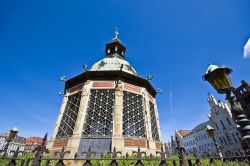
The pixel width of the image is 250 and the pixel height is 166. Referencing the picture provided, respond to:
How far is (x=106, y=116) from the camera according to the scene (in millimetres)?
10523

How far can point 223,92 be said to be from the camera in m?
4.60

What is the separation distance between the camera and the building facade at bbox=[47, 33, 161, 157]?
935cm

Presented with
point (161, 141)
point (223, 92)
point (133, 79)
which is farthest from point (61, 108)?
point (223, 92)

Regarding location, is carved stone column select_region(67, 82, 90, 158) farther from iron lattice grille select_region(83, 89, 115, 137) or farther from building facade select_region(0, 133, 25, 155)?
building facade select_region(0, 133, 25, 155)

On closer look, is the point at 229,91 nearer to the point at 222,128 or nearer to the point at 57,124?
the point at 57,124

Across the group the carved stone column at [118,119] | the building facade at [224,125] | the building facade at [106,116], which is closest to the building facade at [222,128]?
the building facade at [224,125]

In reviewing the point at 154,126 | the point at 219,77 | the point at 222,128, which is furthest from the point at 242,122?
the point at 222,128

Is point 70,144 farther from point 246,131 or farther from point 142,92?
point 246,131

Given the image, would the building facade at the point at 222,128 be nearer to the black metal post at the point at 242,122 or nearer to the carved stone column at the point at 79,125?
the carved stone column at the point at 79,125

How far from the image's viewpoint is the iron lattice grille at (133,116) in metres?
10.5

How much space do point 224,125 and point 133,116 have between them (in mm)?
→ 37982

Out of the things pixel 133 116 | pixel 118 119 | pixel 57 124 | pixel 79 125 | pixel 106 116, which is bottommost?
pixel 79 125

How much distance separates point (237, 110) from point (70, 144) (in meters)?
8.74

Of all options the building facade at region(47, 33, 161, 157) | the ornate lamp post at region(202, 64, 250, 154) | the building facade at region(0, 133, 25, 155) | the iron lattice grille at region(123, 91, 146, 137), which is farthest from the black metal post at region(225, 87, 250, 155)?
the building facade at region(0, 133, 25, 155)
